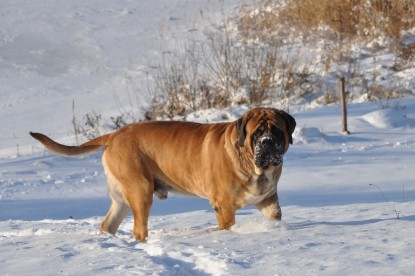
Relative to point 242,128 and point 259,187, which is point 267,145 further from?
point 259,187

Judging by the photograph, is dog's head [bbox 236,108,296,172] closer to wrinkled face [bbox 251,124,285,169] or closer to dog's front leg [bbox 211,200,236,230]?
wrinkled face [bbox 251,124,285,169]

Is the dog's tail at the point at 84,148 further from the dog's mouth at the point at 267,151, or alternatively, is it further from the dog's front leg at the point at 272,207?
the dog's mouth at the point at 267,151

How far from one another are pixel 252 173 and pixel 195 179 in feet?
1.84

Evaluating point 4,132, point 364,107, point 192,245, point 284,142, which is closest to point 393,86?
point 364,107

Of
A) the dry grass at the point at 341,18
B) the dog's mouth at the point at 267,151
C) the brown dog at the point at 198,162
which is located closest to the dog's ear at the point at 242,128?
the brown dog at the point at 198,162

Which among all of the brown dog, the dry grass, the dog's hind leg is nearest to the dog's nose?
the brown dog

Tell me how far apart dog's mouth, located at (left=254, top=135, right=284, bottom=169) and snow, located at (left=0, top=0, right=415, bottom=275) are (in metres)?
0.42

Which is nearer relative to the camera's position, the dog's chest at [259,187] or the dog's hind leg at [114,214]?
the dog's chest at [259,187]

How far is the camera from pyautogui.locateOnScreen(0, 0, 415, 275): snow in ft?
12.3

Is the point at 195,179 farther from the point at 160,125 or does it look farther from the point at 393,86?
the point at 393,86

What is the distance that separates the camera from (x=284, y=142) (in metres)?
4.90

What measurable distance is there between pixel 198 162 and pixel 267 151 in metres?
0.78

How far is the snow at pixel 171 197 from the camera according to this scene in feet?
12.3

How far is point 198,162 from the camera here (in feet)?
17.5
